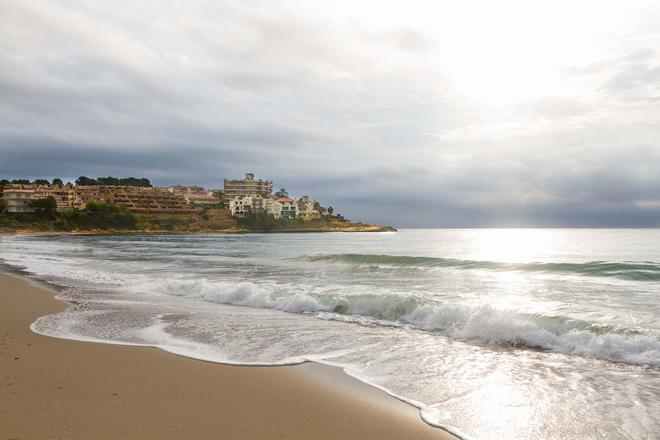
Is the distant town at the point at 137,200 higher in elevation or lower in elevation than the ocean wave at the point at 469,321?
higher

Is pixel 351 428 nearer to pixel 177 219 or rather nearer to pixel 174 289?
pixel 174 289

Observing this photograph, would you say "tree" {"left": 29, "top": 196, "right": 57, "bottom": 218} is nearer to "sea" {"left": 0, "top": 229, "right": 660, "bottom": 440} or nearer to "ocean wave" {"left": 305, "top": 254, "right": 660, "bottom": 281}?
"ocean wave" {"left": 305, "top": 254, "right": 660, "bottom": 281}

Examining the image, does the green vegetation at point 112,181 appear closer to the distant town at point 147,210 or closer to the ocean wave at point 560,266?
the distant town at point 147,210

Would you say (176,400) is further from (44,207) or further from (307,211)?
(307,211)

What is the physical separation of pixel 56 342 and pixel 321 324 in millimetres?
4838

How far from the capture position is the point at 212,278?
18781 millimetres

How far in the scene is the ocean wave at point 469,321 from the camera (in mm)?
7322

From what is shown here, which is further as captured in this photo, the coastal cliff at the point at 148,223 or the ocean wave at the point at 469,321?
the coastal cliff at the point at 148,223

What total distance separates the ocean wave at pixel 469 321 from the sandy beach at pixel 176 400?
387cm

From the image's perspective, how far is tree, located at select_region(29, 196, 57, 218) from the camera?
119062 millimetres

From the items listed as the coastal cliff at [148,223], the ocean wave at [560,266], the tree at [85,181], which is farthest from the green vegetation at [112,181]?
the ocean wave at [560,266]

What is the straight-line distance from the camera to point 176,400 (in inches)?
188

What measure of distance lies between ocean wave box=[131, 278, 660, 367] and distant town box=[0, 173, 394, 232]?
375 ft

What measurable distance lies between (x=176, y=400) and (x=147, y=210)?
14992 centimetres
